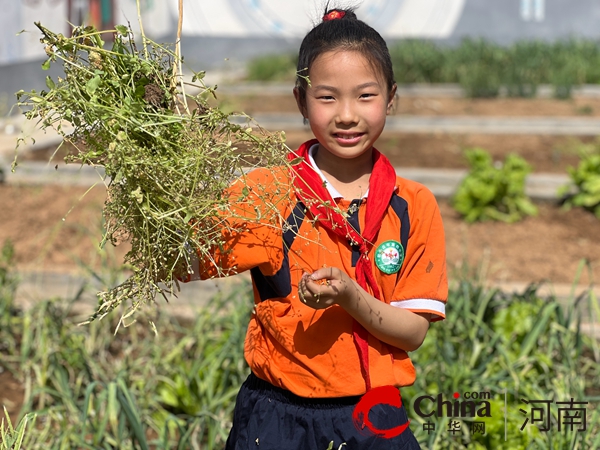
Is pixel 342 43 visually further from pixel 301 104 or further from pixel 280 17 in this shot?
pixel 280 17

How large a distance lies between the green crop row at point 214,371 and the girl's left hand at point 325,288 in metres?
1.13

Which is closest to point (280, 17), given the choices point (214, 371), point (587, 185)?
point (587, 185)

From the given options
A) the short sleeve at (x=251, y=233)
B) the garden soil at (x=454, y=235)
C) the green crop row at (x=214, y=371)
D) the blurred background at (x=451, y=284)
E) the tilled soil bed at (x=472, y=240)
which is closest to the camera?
the short sleeve at (x=251, y=233)

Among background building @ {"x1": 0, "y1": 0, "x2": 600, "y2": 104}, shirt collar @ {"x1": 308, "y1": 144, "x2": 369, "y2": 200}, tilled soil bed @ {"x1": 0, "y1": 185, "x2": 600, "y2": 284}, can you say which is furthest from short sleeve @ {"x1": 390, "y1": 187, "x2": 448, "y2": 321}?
background building @ {"x1": 0, "y1": 0, "x2": 600, "y2": 104}

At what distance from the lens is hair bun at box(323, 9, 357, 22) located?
179cm

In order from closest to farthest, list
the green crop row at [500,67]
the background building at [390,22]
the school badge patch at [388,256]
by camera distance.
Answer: the school badge patch at [388,256], the green crop row at [500,67], the background building at [390,22]

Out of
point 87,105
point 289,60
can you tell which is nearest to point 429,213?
point 87,105

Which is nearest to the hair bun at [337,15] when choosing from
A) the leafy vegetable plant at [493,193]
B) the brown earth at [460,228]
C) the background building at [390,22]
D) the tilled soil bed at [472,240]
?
the brown earth at [460,228]

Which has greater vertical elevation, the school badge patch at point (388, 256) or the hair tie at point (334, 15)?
the hair tie at point (334, 15)

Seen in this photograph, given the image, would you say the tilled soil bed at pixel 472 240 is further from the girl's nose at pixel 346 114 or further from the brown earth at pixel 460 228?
the girl's nose at pixel 346 114

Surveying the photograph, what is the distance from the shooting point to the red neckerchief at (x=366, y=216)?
170 cm

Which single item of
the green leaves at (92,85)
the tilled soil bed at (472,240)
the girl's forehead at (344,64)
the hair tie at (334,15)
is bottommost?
the green leaves at (92,85)

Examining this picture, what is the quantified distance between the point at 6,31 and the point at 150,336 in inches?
306

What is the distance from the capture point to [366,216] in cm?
173
